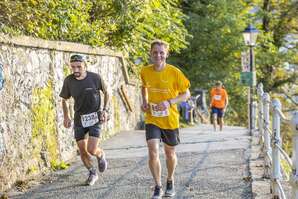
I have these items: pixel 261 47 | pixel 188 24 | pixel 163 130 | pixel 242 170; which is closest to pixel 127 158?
pixel 242 170

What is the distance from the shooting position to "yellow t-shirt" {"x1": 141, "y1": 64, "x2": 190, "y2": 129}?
6547 millimetres

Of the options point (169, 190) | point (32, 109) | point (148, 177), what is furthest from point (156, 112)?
point (32, 109)

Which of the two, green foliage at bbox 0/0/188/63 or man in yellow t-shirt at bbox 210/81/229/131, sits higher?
green foliage at bbox 0/0/188/63

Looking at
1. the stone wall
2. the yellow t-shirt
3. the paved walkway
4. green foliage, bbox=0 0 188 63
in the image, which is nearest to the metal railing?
the paved walkway

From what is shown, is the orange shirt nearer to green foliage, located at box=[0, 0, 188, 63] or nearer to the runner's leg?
green foliage, located at box=[0, 0, 188, 63]

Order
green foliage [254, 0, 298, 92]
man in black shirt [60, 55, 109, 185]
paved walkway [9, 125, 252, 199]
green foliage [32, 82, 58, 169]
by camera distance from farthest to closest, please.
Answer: green foliage [254, 0, 298, 92] < green foliage [32, 82, 58, 169] < man in black shirt [60, 55, 109, 185] < paved walkway [9, 125, 252, 199]

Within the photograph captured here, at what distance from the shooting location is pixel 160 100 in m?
6.57

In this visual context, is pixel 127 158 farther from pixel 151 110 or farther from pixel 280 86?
pixel 280 86

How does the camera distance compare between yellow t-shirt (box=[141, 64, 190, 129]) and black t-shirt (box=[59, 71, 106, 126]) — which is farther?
black t-shirt (box=[59, 71, 106, 126])

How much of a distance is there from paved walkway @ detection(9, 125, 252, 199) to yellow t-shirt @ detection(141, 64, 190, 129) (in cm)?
93

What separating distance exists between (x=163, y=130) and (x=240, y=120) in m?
30.1

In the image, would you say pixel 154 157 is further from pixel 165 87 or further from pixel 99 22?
pixel 99 22

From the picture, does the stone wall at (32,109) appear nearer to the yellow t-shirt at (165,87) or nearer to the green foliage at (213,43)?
the yellow t-shirt at (165,87)

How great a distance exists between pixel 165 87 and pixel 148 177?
2.04 metres
